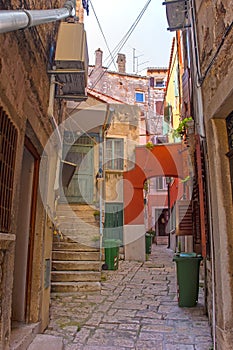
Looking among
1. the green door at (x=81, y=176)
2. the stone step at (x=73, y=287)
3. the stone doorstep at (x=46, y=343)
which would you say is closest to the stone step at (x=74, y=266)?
the stone step at (x=73, y=287)

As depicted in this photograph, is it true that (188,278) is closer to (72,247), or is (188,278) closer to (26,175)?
(26,175)

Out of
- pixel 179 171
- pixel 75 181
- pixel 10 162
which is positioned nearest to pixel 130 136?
pixel 179 171

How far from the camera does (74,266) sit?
6797 mm

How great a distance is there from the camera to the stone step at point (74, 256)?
708cm

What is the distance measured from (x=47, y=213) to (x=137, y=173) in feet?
28.3

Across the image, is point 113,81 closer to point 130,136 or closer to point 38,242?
point 130,136

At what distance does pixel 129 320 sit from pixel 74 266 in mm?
2484

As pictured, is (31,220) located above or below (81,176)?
below

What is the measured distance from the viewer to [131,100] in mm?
23609

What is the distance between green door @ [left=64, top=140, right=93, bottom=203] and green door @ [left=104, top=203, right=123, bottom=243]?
5.49 ft

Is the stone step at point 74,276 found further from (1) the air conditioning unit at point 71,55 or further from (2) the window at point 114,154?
(2) the window at point 114,154

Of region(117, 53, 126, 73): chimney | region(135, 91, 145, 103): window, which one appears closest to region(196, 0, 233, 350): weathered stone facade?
region(135, 91, 145, 103): window

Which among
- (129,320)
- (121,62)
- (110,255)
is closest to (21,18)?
(129,320)

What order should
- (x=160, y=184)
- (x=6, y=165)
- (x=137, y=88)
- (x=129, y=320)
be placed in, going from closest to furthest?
(x=6, y=165) → (x=129, y=320) → (x=160, y=184) → (x=137, y=88)
